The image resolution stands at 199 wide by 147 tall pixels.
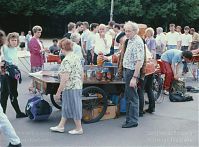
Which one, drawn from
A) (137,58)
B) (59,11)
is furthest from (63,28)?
(137,58)

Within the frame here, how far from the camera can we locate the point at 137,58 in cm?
698

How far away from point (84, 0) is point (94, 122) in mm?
33096

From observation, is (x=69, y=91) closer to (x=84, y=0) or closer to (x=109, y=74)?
(x=109, y=74)

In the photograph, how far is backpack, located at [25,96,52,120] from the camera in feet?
24.4

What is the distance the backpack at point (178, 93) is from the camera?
9.72m

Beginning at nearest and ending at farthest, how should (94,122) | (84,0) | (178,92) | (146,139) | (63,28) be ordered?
(146,139)
(94,122)
(178,92)
(84,0)
(63,28)

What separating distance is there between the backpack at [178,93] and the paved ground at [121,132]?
106cm

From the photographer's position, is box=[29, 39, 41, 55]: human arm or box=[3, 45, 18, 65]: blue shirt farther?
box=[29, 39, 41, 55]: human arm

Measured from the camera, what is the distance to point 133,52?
7.04 meters

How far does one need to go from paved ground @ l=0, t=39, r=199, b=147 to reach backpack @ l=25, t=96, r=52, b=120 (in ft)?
0.41

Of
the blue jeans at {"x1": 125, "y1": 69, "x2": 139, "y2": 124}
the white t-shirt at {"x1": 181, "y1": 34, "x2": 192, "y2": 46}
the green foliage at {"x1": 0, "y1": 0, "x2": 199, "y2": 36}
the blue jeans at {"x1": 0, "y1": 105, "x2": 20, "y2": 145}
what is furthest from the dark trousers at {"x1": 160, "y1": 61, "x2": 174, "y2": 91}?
the green foliage at {"x1": 0, "y1": 0, "x2": 199, "y2": 36}

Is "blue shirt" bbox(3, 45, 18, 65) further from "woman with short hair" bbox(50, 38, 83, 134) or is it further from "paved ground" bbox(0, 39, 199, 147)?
"woman with short hair" bbox(50, 38, 83, 134)

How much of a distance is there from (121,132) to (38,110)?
155 centimetres

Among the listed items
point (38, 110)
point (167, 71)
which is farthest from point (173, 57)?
point (38, 110)
